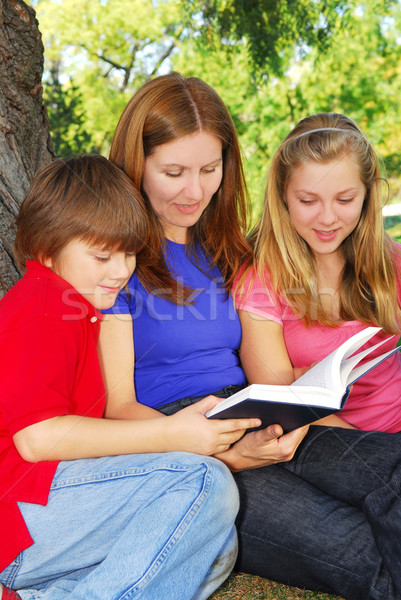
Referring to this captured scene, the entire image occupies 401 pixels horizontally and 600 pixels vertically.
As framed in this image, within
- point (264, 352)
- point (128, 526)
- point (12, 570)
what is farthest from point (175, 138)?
point (12, 570)

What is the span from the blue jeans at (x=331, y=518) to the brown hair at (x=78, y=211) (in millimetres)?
926

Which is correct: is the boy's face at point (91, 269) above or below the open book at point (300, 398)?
above

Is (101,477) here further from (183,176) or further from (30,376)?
(183,176)

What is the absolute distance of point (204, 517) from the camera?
1785 millimetres

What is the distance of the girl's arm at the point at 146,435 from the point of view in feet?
5.96

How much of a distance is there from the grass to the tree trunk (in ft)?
4.55

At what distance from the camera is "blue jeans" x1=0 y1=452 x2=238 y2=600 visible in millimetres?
1709

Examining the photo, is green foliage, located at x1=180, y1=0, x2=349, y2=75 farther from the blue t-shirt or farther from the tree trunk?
the blue t-shirt

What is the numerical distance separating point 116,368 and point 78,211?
1.84 feet

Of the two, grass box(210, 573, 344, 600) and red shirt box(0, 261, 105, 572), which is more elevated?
red shirt box(0, 261, 105, 572)

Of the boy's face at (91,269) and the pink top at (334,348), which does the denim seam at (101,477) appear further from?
the pink top at (334,348)

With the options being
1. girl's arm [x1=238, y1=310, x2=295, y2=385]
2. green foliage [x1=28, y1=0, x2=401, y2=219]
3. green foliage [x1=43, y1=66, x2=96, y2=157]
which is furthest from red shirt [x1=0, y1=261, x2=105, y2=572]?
green foliage [x1=28, y1=0, x2=401, y2=219]

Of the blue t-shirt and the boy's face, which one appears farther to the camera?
the blue t-shirt

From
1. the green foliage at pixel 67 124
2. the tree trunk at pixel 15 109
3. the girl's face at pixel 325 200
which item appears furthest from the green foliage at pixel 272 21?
the girl's face at pixel 325 200
